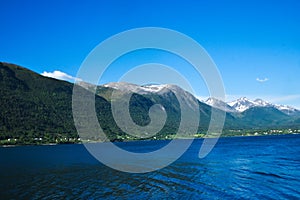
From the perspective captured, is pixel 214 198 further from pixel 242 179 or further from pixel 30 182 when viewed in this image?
pixel 30 182

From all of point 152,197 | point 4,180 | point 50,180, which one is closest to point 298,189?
point 152,197

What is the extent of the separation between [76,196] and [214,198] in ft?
57.8

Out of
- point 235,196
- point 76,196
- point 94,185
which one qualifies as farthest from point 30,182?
point 235,196

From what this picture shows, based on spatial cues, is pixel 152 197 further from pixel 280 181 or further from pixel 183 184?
pixel 280 181

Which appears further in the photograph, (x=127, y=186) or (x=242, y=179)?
(x=242, y=179)

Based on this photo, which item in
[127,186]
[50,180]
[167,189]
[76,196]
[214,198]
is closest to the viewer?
[214,198]

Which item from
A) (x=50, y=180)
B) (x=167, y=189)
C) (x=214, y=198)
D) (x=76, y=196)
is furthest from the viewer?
(x=50, y=180)

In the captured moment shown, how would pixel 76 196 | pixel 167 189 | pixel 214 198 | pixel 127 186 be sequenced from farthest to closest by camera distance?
1. pixel 127 186
2. pixel 167 189
3. pixel 76 196
4. pixel 214 198

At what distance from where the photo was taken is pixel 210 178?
165 ft

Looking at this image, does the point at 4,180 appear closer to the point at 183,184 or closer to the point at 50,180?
the point at 50,180

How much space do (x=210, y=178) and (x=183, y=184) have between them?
7.19 metres

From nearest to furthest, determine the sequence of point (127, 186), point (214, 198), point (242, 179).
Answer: point (214, 198) → point (127, 186) → point (242, 179)

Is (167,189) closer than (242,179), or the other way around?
(167,189)

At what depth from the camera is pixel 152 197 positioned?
3678 cm
